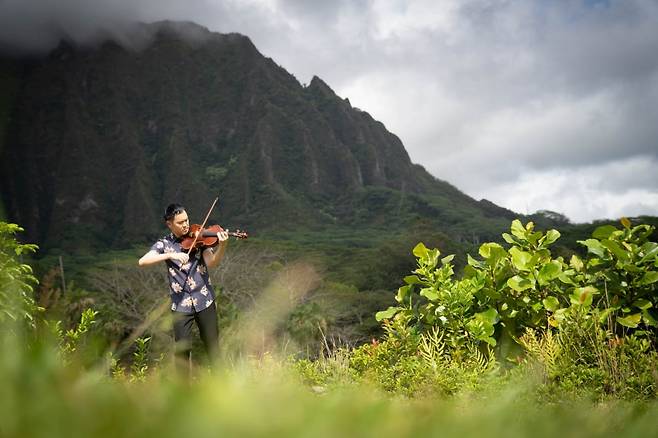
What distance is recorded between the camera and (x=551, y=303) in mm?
4152

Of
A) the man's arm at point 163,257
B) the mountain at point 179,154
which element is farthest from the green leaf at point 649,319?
the mountain at point 179,154

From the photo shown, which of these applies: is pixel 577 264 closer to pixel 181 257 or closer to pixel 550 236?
pixel 550 236

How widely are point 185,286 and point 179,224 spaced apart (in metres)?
0.57

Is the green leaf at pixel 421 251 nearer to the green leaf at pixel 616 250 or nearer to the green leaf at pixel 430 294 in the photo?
the green leaf at pixel 430 294

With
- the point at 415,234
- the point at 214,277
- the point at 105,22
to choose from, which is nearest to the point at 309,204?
the point at 415,234

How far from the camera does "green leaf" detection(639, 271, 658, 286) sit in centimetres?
395

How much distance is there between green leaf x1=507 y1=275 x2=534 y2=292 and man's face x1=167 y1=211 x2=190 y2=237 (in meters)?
2.88

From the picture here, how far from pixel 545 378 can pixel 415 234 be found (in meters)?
64.6

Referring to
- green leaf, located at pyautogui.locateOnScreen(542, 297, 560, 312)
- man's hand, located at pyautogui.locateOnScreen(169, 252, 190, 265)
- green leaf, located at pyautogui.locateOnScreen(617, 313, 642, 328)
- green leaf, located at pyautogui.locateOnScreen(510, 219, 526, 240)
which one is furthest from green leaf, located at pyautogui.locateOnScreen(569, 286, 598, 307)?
man's hand, located at pyautogui.locateOnScreen(169, 252, 190, 265)

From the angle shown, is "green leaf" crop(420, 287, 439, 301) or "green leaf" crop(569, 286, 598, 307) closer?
"green leaf" crop(569, 286, 598, 307)

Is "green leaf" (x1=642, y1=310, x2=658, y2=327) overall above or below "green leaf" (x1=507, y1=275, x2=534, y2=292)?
below

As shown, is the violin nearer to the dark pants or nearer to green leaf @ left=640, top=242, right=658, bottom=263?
the dark pants

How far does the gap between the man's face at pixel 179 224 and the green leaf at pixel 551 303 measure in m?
3.16

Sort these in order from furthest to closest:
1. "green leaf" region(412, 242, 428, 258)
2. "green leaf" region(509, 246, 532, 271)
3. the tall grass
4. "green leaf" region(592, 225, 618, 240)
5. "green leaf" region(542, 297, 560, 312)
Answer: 1. "green leaf" region(412, 242, 428, 258)
2. "green leaf" region(592, 225, 618, 240)
3. "green leaf" region(509, 246, 532, 271)
4. "green leaf" region(542, 297, 560, 312)
5. the tall grass
